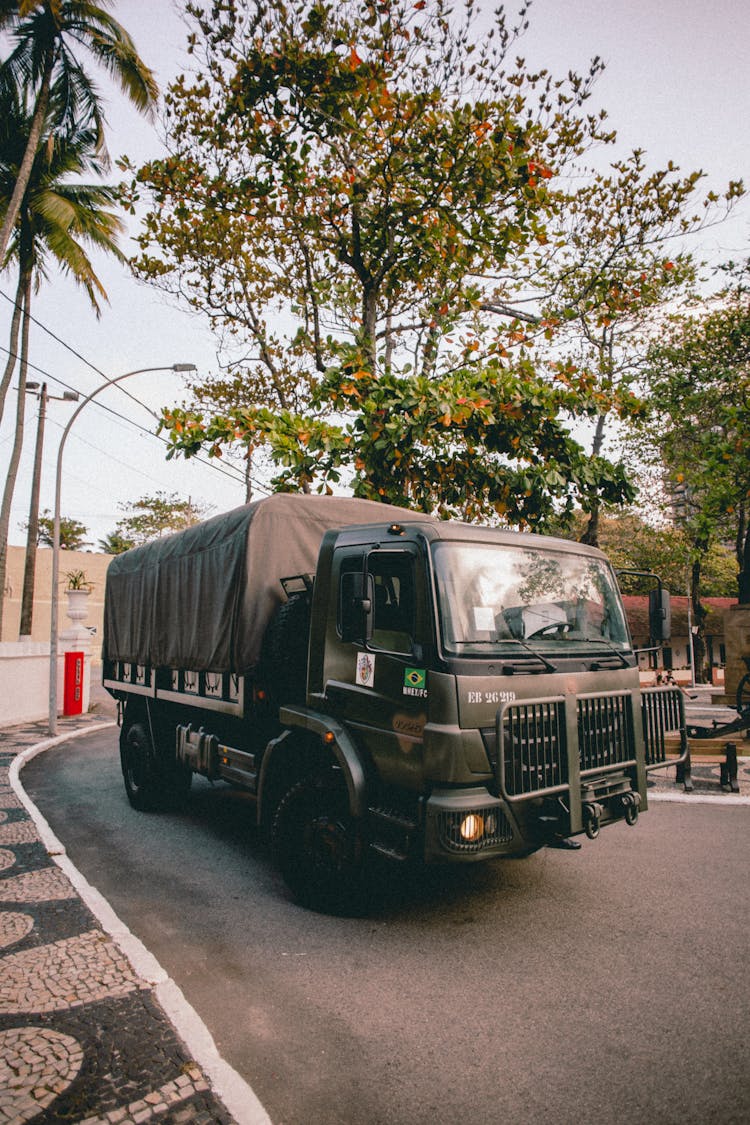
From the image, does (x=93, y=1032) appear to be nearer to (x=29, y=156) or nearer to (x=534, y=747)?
(x=534, y=747)

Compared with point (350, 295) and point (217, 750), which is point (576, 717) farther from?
point (350, 295)

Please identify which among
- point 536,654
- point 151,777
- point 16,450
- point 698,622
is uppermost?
point 16,450

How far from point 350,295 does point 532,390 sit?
3.60 meters

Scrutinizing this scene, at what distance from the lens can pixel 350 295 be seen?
11.1 meters

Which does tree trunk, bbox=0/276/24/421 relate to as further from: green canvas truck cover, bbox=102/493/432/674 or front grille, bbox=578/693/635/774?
front grille, bbox=578/693/635/774

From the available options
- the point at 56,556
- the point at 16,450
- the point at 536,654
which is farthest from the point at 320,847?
the point at 16,450

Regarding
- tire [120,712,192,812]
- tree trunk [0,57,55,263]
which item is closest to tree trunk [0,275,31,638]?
tree trunk [0,57,55,263]

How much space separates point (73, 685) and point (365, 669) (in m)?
14.2

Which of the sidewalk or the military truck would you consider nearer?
the sidewalk

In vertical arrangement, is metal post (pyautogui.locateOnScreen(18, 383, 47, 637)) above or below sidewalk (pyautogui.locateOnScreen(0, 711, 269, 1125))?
above

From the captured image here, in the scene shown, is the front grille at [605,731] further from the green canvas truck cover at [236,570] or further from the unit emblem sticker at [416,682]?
the green canvas truck cover at [236,570]

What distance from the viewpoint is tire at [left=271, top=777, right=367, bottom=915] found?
14.8 feet

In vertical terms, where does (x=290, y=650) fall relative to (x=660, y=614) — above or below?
below

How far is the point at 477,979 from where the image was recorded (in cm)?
379
